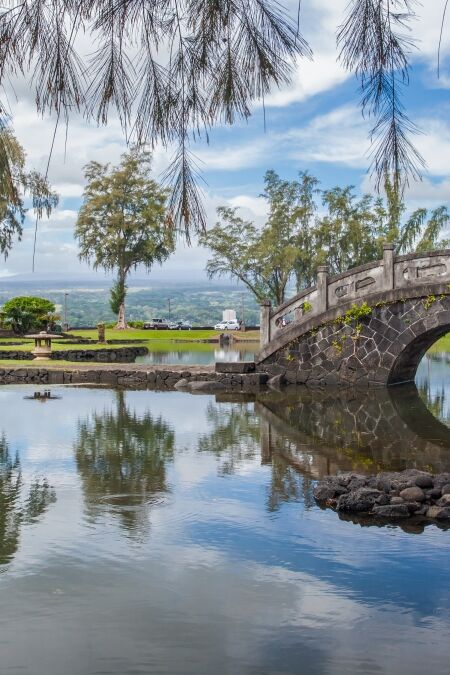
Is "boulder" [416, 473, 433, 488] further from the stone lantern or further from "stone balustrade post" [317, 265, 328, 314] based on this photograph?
the stone lantern

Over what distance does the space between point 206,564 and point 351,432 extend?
310 inches

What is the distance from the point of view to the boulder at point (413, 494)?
28.5 feet

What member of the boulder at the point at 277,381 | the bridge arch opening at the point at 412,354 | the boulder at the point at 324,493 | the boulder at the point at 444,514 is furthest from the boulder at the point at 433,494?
the boulder at the point at 277,381

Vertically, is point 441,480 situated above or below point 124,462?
above

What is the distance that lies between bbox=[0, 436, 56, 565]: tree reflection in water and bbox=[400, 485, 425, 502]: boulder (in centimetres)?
380

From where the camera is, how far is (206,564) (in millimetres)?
6973

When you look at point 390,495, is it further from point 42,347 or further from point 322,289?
point 42,347

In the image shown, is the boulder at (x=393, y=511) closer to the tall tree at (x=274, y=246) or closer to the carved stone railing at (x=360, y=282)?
the carved stone railing at (x=360, y=282)

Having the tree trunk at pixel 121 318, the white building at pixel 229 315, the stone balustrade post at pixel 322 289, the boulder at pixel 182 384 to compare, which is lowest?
the boulder at pixel 182 384

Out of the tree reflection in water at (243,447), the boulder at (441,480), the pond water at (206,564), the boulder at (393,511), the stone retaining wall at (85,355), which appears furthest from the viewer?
the stone retaining wall at (85,355)

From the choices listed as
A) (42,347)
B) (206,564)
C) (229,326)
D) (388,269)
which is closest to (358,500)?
(206,564)

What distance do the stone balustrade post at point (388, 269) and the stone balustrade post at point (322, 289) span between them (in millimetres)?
1629

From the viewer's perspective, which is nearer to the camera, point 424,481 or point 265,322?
point 424,481

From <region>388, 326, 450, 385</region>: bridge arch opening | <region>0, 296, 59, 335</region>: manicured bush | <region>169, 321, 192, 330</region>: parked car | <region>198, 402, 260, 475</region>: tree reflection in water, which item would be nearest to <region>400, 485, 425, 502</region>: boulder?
<region>198, 402, 260, 475</region>: tree reflection in water
